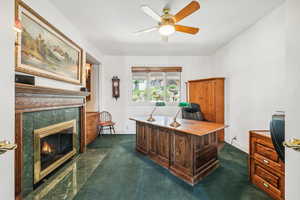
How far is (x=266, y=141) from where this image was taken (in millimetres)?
1627

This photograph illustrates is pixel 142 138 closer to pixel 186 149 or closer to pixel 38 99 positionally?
pixel 186 149

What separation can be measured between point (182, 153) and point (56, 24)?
2.96m

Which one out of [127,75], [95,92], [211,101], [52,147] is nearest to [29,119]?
[52,147]

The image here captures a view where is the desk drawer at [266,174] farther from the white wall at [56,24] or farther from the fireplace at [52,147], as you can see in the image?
the white wall at [56,24]

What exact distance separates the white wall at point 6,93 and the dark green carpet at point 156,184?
124 centimetres

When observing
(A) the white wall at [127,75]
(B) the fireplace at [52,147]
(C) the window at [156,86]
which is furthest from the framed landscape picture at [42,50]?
(C) the window at [156,86]

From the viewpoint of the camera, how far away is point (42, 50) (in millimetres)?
1850

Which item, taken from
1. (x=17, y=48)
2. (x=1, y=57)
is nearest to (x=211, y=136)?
(x=1, y=57)

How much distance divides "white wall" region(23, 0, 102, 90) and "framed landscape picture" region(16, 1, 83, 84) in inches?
3.2

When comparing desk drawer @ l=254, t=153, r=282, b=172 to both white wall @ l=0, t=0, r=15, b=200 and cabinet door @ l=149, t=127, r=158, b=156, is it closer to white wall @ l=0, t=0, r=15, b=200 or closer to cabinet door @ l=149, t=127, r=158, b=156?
cabinet door @ l=149, t=127, r=158, b=156

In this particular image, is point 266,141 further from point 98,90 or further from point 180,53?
point 98,90

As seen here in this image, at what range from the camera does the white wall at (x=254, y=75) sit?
2145 millimetres

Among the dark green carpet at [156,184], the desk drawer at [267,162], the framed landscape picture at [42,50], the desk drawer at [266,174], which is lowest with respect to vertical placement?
the dark green carpet at [156,184]

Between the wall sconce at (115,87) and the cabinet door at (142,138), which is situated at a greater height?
the wall sconce at (115,87)
